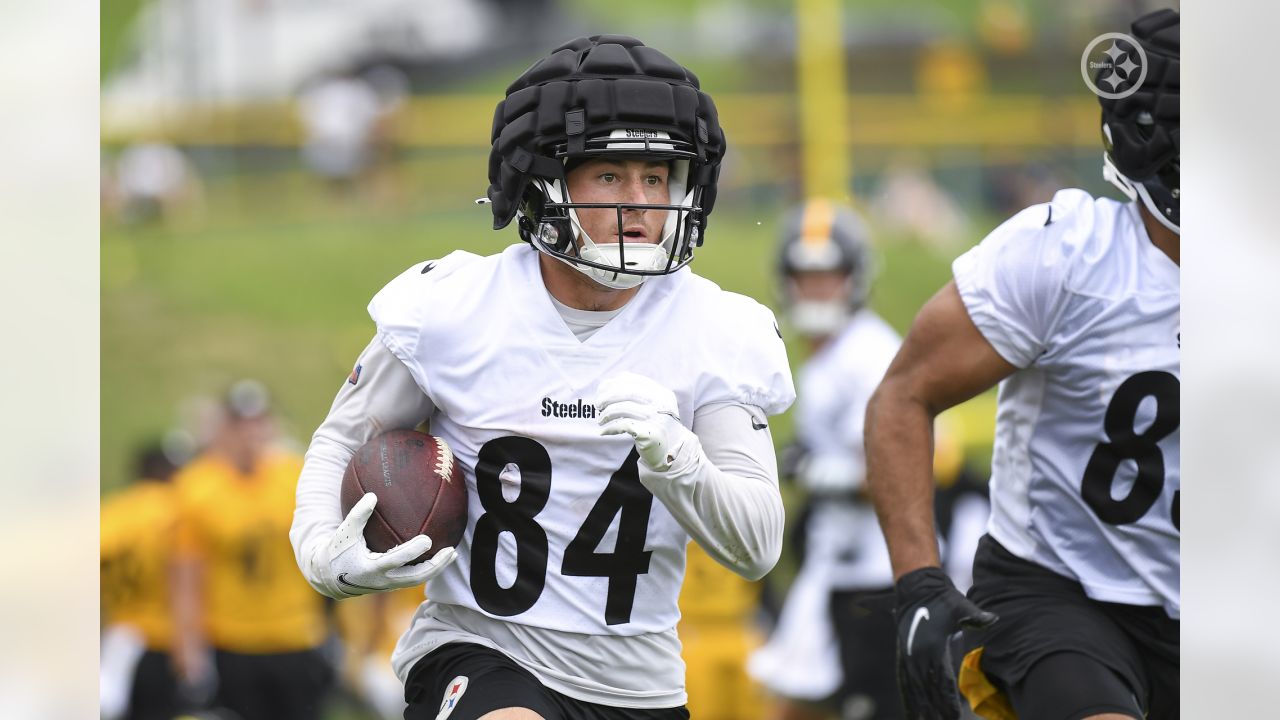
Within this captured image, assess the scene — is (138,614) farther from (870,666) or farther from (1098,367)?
(1098,367)

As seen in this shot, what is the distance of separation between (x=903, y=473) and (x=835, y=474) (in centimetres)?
303

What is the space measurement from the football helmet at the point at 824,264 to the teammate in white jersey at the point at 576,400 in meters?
3.74

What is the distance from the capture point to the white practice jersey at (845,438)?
19.6 feet

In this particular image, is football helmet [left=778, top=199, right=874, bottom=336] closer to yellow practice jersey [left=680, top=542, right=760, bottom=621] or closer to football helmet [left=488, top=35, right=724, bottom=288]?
yellow practice jersey [left=680, top=542, right=760, bottom=621]

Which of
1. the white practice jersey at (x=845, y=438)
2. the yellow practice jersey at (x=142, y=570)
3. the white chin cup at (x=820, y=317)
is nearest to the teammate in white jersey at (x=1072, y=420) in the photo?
the white practice jersey at (x=845, y=438)

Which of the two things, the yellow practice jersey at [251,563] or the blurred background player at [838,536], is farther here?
the yellow practice jersey at [251,563]

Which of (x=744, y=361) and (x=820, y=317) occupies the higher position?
(x=820, y=317)

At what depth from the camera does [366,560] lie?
2539mm

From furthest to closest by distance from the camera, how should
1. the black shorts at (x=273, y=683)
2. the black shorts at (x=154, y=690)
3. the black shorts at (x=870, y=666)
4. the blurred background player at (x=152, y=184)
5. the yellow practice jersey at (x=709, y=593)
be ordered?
the blurred background player at (x=152, y=184)
the black shorts at (x=154, y=690)
the black shorts at (x=273, y=683)
the yellow practice jersey at (x=709, y=593)
the black shorts at (x=870, y=666)

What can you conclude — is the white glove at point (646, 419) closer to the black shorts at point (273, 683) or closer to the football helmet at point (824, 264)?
the football helmet at point (824, 264)

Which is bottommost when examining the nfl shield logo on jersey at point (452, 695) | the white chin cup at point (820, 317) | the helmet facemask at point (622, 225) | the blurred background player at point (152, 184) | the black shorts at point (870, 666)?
the black shorts at point (870, 666)

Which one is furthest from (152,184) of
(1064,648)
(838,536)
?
(1064,648)

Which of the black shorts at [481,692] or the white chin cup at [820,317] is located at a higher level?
the white chin cup at [820,317]
